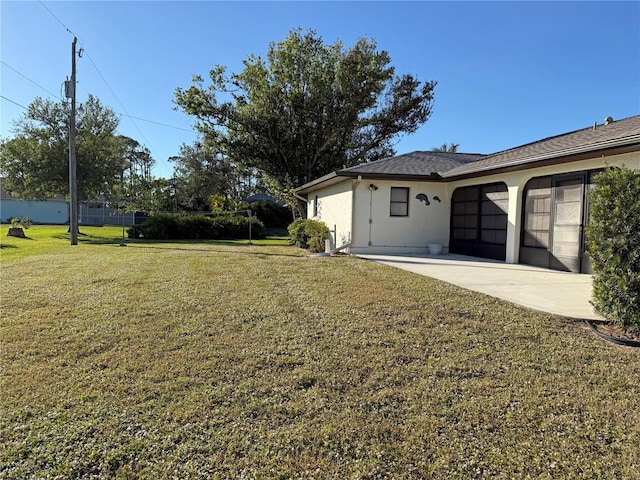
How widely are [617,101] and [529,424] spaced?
17.7m

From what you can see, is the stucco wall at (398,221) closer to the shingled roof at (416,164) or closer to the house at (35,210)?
the shingled roof at (416,164)

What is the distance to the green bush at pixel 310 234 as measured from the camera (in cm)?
1239

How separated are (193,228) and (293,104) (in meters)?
8.90

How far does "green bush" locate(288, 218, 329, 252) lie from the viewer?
12.4 m

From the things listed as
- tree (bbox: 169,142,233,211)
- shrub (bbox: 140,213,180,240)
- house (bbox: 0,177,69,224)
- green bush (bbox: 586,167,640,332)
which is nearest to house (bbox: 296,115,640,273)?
green bush (bbox: 586,167,640,332)

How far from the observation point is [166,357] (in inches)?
133

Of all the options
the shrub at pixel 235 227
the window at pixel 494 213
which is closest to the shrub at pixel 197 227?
the shrub at pixel 235 227

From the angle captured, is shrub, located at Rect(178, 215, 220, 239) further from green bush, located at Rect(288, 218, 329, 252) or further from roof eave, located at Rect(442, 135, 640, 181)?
roof eave, located at Rect(442, 135, 640, 181)

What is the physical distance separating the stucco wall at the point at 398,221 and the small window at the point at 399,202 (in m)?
0.10

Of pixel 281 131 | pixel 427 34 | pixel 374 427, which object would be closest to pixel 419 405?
pixel 374 427

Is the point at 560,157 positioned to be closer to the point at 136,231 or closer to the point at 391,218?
the point at 391,218

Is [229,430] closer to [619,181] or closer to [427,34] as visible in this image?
[619,181]

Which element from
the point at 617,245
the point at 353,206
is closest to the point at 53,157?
the point at 353,206

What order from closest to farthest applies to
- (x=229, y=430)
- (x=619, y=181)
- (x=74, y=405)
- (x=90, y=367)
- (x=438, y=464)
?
(x=438, y=464) → (x=229, y=430) → (x=74, y=405) → (x=90, y=367) → (x=619, y=181)
